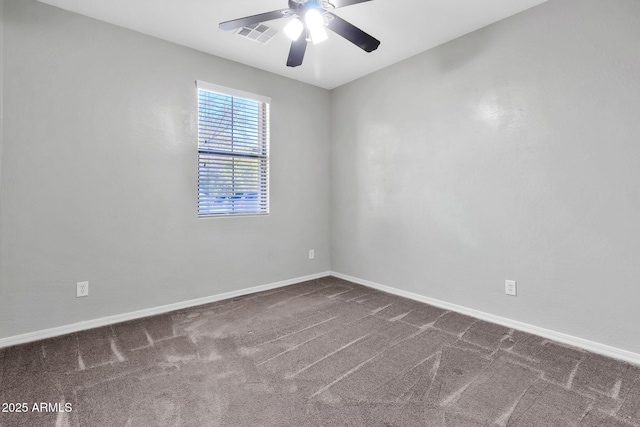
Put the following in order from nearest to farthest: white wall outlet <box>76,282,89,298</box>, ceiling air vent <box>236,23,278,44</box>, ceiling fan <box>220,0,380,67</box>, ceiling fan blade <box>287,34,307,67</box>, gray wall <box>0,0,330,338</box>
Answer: ceiling fan <box>220,0,380,67</box>, ceiling fan blade <box>287,34,307,67</box>, gray wall <box>0,0,330,338</box>, white wall outlet <box>76,282,89,298</box>, ceiling air vent <box>236,23,278,44</box>

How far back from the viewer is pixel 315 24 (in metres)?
2.04

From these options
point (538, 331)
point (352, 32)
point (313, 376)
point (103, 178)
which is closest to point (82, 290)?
point (103, 178)

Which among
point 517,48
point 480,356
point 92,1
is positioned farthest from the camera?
point 517,48

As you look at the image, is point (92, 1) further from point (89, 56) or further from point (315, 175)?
point (315, 175)

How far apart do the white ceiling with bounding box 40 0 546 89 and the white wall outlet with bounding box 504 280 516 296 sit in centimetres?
227

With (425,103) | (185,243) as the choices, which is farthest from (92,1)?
(425,103)

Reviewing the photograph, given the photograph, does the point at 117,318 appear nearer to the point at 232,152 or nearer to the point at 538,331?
the point at 232,152

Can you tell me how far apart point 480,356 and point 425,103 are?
2.42 meters

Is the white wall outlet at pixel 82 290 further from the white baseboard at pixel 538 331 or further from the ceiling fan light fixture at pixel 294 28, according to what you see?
the white baseboard at pixel 538 331

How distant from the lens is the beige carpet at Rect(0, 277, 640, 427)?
5.17 feet

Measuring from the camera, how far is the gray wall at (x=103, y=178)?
237 centimetres

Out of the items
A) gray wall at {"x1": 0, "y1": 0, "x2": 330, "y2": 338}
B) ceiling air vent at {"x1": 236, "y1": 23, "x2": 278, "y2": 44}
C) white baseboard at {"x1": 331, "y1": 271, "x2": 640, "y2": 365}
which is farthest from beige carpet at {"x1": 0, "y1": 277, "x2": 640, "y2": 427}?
ceiling air vent at {"x1": 236, "y1": 23, "x2": 278, "y2": 44}

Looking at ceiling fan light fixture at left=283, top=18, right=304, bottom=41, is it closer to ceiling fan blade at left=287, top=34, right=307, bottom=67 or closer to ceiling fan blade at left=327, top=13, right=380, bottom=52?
ceiling fan blade at left=287, top=34, right=307, bottom=67

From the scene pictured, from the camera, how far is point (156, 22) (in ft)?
8.83
